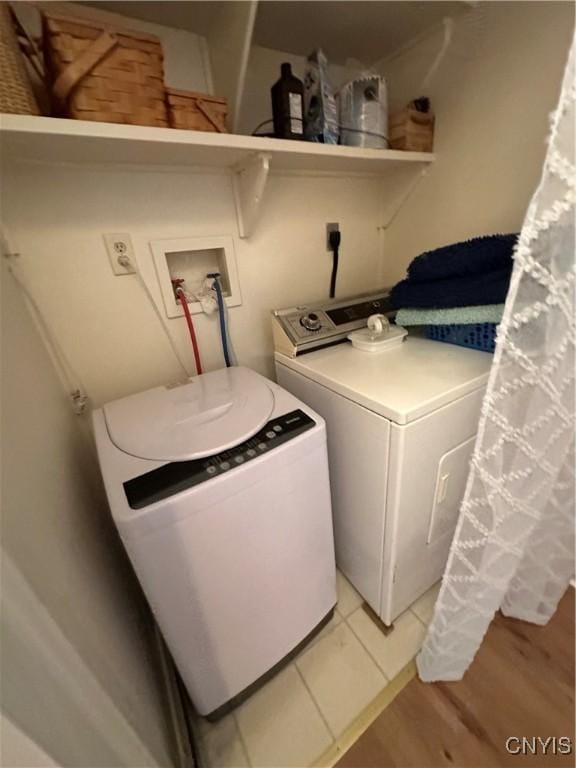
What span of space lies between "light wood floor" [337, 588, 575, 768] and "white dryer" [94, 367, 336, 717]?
0.37m

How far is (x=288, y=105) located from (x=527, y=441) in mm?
1140

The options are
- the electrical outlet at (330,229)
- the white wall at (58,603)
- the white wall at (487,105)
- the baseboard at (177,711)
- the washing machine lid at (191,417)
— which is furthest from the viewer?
the electrical outlet at (330,229)

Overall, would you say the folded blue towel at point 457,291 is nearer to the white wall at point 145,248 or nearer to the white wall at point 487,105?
the white wall at point 487,105

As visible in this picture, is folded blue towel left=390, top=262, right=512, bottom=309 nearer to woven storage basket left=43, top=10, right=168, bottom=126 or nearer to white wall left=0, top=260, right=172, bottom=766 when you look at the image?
woven storage basket left=43, top=10, right=168, bottom=126

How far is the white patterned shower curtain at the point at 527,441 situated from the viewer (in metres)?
0.45

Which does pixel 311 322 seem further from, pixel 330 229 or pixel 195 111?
pixel 195 111

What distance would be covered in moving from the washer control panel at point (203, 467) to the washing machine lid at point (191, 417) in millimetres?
17

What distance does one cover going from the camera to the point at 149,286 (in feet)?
3.52

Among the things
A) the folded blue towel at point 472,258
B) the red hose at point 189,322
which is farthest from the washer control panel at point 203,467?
the folded blue towel at point 472,258

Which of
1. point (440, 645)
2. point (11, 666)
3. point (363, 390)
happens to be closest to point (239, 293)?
point (363, 390)

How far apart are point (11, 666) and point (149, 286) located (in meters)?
1.01

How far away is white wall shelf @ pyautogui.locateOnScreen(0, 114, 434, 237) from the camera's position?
66 cm

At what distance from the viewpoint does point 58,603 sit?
0.45 metres

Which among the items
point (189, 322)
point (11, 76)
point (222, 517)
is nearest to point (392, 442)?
point (222, 517)
